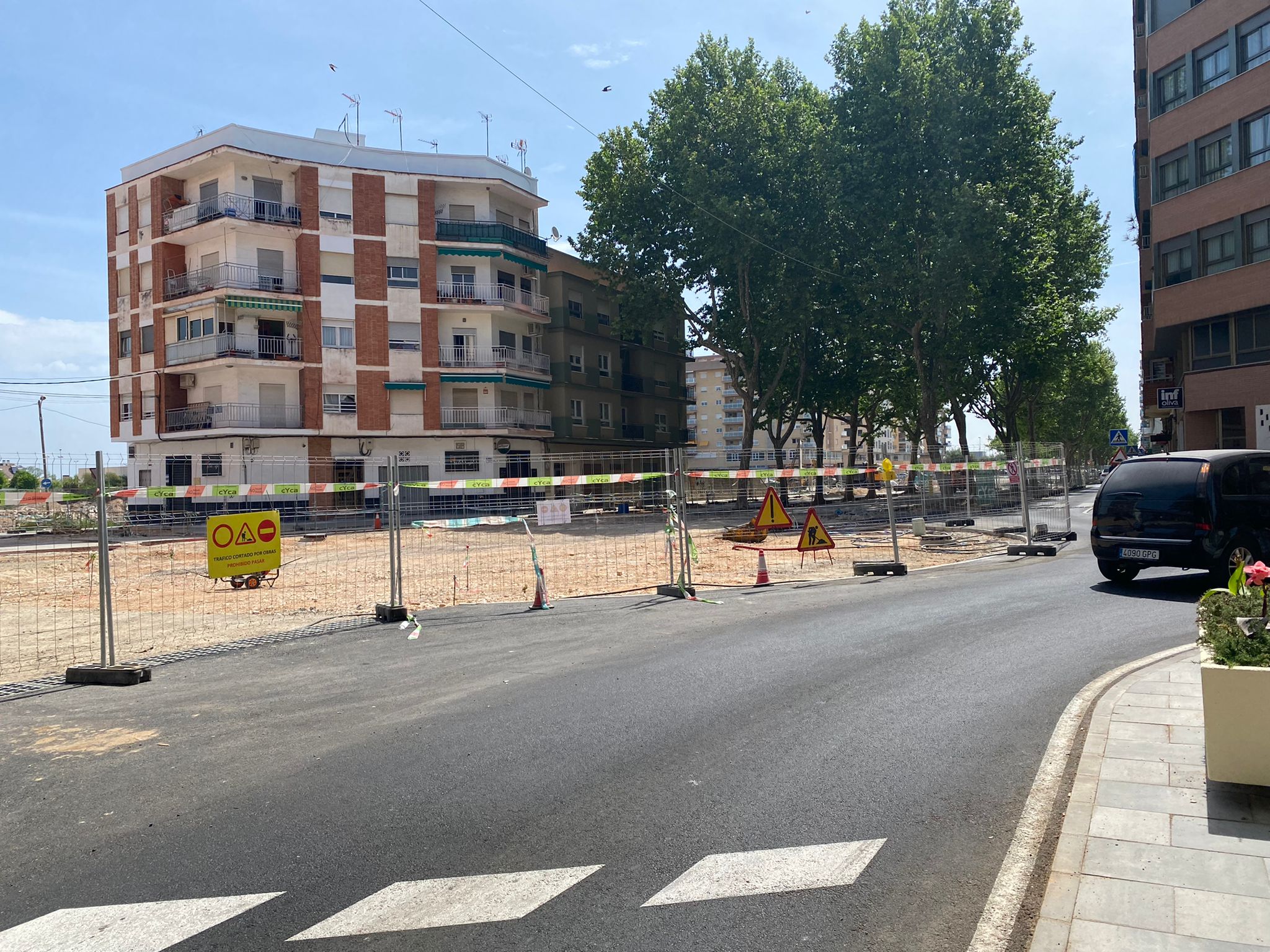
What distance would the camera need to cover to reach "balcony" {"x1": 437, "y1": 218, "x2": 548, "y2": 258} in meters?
43.0

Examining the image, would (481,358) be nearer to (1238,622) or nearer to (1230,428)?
(1230,428)

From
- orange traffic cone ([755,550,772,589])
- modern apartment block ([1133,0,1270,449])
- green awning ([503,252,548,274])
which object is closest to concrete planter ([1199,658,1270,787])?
orange traffic cone ([755,550,772,589])

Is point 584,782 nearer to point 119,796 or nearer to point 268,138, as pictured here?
point 119,796

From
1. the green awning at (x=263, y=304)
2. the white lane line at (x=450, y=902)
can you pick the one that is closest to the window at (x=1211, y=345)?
the white lane line at (x=450, y=902)

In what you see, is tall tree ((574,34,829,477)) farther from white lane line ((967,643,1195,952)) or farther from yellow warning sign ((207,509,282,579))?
white lane line ((967,643,1195,952))

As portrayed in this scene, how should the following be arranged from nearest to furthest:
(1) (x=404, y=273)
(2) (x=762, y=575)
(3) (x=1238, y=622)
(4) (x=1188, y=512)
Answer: (3) (x=1238, y=622) → (4) (x=1188, y=512) → (2) (x=762, y=575) → (1) (x=404, y=273)

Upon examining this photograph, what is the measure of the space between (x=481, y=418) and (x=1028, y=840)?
40.8 m

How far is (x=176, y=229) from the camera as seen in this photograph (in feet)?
134

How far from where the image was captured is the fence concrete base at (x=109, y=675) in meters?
8.00

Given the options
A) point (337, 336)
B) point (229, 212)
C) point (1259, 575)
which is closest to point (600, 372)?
point (337, 336)

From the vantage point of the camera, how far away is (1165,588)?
12242mm

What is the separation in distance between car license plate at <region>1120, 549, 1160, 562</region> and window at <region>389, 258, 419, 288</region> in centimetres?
3635

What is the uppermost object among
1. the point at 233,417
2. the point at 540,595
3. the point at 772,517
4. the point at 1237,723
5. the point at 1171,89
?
the point at 1171,89

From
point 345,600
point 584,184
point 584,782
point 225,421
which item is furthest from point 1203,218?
point 225,421
